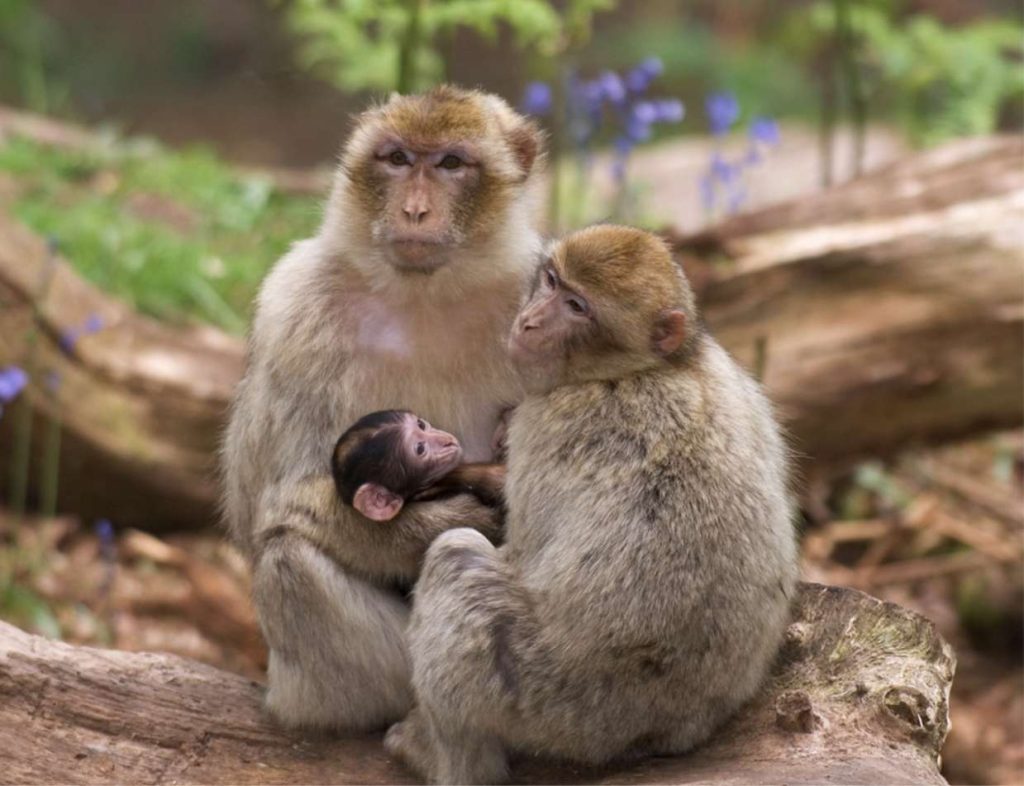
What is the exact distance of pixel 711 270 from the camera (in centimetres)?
749

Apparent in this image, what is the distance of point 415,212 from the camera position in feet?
15.2

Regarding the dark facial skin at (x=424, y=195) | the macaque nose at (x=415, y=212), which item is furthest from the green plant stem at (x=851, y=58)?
the macaque nose at (x=415, y=212)

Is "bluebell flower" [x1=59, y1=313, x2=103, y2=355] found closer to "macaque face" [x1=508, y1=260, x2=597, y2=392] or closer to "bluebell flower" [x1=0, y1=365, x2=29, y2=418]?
"bluebell flower" [x1=0, y1=365, x2=29, y2=418]

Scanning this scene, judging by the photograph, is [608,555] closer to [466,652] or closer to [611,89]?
[466,652]

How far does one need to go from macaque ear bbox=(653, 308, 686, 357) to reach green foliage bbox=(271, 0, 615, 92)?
3.32 meters

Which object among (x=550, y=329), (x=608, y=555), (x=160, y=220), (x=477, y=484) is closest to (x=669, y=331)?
(x=550, y=329)

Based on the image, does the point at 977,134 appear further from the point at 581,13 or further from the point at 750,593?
the point at 750,593

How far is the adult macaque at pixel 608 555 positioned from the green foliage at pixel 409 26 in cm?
318

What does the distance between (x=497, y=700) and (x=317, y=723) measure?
35.1 inches

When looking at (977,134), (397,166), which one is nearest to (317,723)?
(397,166)

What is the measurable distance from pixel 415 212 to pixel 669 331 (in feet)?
3.08

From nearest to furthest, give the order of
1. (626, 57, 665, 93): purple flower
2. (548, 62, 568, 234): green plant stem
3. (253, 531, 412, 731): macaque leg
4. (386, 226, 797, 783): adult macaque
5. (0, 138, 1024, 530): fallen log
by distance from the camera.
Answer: (386, 226, 797, 783): adult macaque < (253, 531, 412, 731): macaque leg < (0, 138, 1024, 530): fallen log < (626, 57, 665, 93): purple flower < (548, 62, 568, 234): green plant stem

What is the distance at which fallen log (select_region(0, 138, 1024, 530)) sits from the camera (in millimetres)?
7152

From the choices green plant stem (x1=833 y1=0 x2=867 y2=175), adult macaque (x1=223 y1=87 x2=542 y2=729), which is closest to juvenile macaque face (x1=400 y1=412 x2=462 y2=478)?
adult macaque (x1=223 y1=87 x2=542 y2=729)
